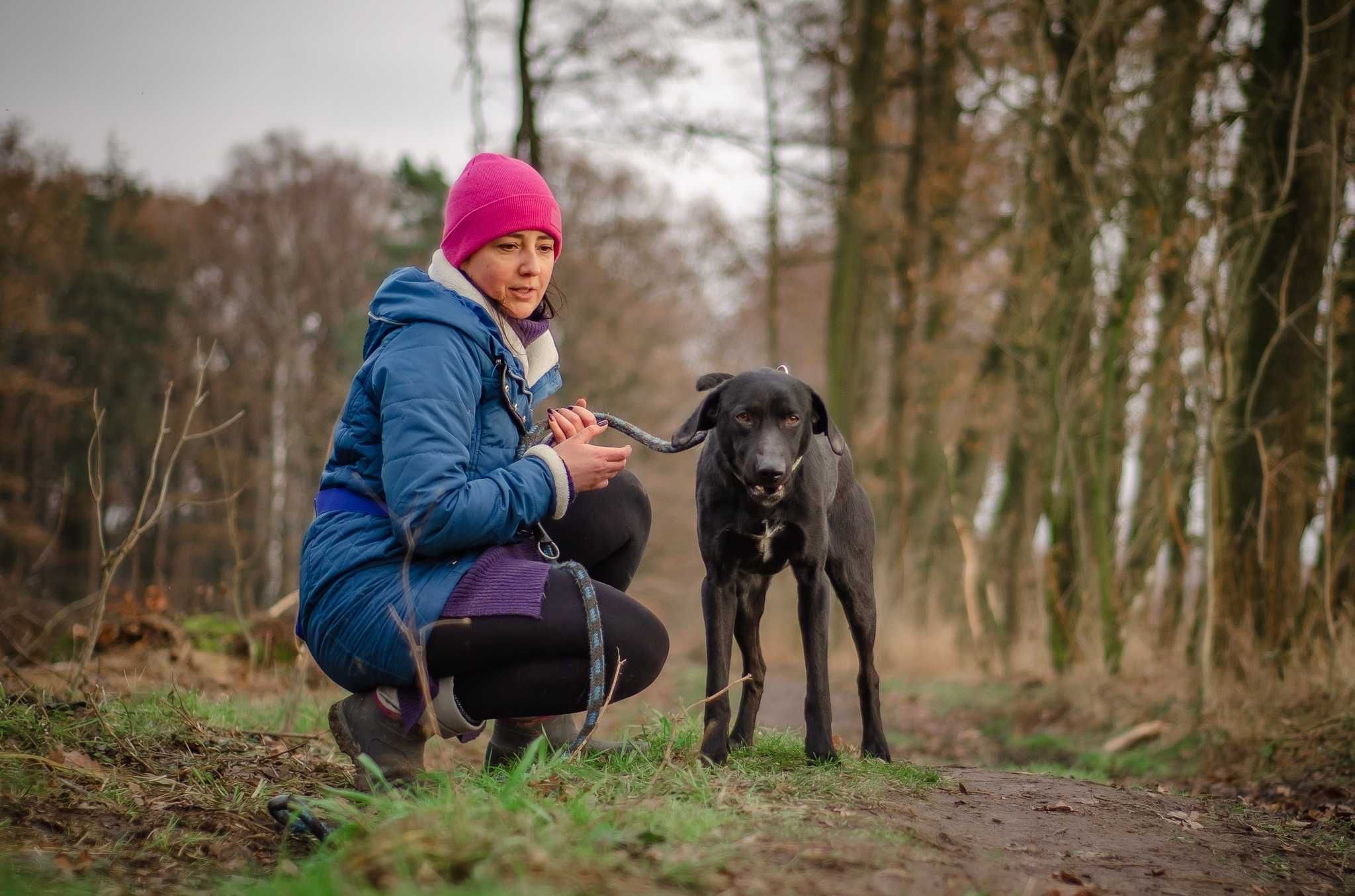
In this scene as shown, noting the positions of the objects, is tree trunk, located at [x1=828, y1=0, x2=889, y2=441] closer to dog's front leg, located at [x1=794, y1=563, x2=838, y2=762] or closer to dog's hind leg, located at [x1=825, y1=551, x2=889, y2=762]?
dog's hind leg, located at [x1=825, y1=551, x2=889, y2=762]

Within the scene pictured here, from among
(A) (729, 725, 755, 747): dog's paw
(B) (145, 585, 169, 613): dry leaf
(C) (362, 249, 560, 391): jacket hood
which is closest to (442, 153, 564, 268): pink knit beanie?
(C) (362, 249, 560, 391): jacket hood

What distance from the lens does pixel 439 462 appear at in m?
3.23

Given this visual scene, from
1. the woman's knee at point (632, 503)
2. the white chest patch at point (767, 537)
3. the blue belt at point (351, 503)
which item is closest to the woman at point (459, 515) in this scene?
the blue belt at point (351, 503)

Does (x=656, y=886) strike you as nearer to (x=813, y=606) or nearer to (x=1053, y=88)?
(x=813, y=606)

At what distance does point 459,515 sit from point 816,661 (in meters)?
1.58

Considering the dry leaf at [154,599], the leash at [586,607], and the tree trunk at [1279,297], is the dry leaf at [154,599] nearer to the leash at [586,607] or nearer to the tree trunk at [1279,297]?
the leash at [586,607]

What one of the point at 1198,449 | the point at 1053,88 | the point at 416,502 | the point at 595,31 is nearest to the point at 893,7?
the point at 595,31

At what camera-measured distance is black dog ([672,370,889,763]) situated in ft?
12.9

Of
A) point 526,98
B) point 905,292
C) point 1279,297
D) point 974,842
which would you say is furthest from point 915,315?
point 974,842

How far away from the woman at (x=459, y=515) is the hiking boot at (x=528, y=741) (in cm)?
5

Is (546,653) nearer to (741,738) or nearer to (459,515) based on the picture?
(459,515)

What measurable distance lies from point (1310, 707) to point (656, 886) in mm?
5291

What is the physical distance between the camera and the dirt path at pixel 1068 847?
2660 mm

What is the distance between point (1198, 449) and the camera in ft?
25.9
